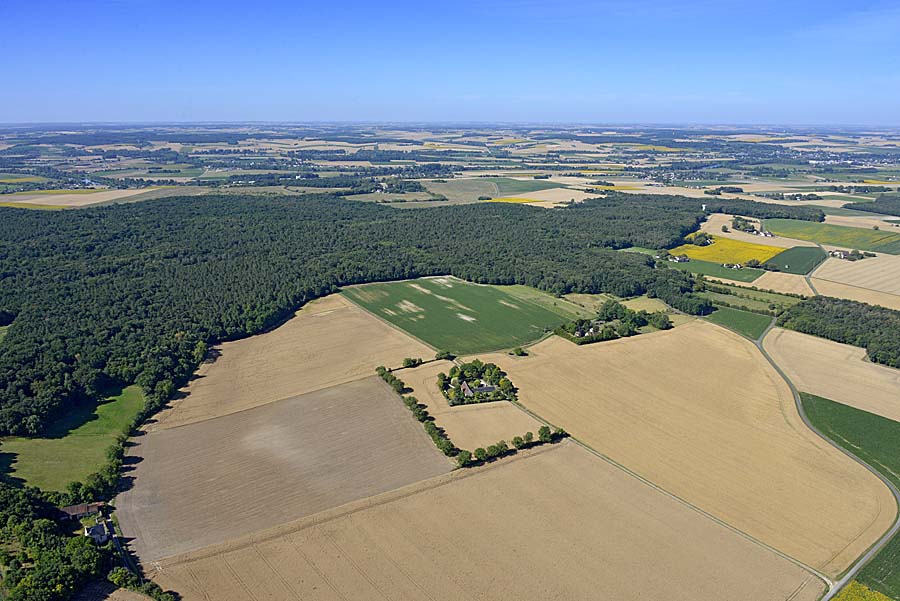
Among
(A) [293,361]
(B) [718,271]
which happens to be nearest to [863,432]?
(B) [718,271]

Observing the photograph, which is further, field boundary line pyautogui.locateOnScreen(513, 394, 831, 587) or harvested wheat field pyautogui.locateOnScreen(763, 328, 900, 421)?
harvested wheat field pyautogui.locateOnScreen(763, 328, 900, 421)

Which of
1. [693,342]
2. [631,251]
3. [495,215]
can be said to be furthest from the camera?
[495,215]

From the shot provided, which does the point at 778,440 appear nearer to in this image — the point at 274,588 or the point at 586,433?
the point at 586,433

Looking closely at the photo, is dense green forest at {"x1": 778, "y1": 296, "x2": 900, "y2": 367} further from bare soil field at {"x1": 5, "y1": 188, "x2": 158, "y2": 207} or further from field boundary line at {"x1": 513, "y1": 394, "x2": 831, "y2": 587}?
bare soil field at {"x1": 5, "y1": 188, "x2": 158, "y2": 207}

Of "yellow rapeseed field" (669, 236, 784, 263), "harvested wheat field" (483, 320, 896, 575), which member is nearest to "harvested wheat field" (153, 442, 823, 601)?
"harvested wheat field" (483, 320, 896, 575)

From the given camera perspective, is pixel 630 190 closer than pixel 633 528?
No

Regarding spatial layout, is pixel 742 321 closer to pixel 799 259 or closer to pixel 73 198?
pixel 799 259

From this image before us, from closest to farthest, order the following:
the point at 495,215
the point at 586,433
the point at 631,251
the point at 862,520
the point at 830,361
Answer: the point at 862,520, the point at 586,433, the point at 830,361, the point at 631,251, the point at 495,215

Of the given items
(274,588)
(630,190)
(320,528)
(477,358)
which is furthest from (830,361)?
(630,190)
